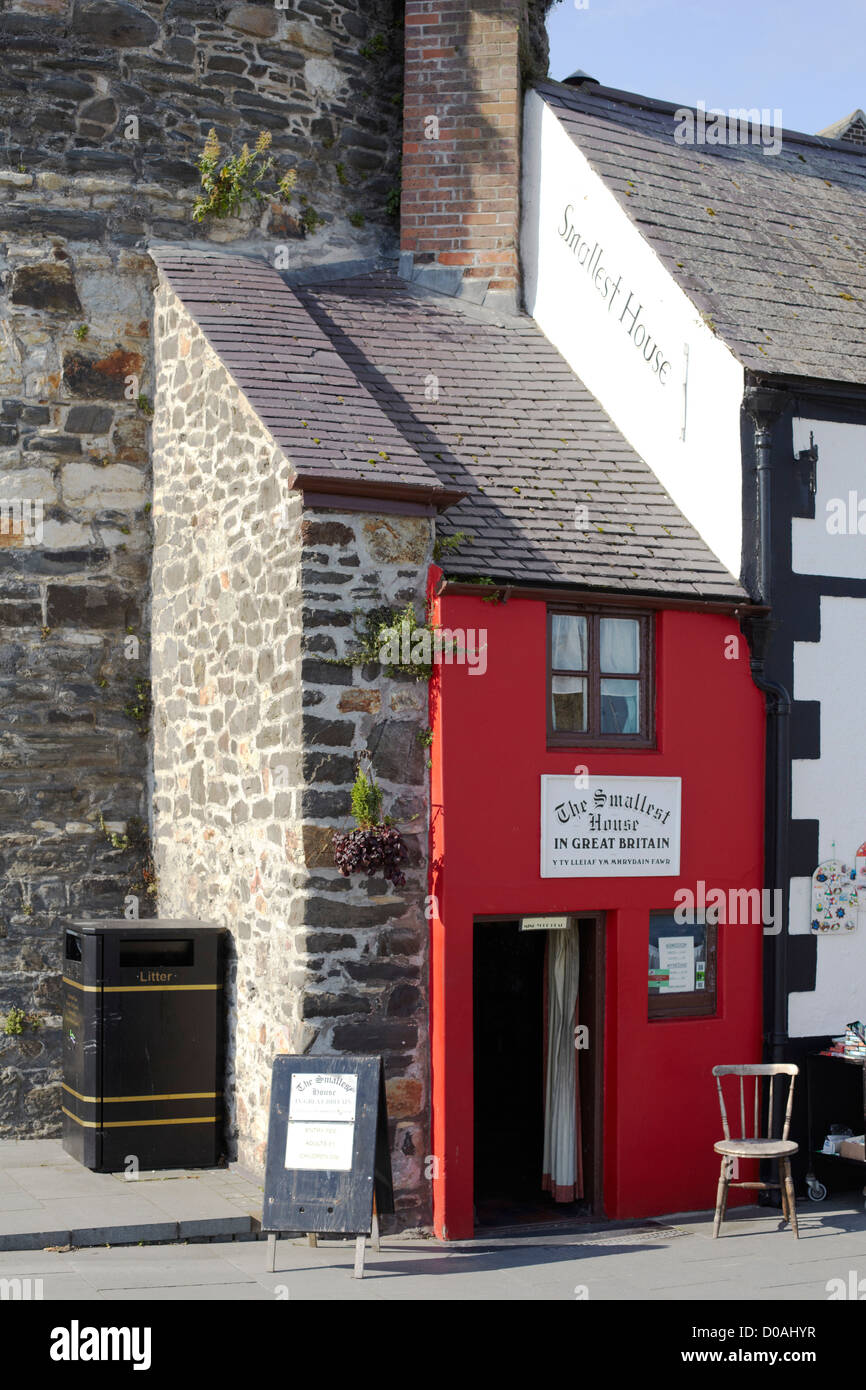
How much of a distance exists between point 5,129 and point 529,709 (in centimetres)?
593

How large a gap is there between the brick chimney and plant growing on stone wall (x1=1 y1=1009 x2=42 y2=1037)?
21.1 ft

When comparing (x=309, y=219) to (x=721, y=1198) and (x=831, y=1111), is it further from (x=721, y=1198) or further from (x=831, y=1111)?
(x=721, y=1198)

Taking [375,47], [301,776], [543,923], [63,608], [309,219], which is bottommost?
[543,923]

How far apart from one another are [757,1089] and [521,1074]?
319 centimetres

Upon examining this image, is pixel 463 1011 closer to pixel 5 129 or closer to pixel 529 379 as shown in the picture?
pixel 529 379

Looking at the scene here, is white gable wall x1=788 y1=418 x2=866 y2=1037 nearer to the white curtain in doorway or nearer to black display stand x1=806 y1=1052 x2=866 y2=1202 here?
black display stand x1=806 y1=1052 x2=866 y2=1202

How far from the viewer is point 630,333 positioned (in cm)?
1123

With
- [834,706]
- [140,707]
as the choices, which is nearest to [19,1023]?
[140,707]

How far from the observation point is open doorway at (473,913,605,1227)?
972cm

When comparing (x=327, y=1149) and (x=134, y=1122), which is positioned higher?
(x=327, y=1149)

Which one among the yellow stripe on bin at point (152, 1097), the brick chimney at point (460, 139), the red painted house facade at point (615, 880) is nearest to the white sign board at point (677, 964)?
the red painted house facade at point (615, 880)

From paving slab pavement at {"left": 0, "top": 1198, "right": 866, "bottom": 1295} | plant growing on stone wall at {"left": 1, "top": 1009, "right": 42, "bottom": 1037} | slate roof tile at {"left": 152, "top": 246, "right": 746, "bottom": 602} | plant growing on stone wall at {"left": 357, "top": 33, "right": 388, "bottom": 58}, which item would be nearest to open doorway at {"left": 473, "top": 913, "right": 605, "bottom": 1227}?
paving slab pavement at {"left": 0, "top": 1198, "right": 866, "bottom": 1295}

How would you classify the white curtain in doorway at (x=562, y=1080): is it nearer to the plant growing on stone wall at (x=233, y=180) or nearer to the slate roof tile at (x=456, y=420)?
the slate roof tile at (x=456, y=420)

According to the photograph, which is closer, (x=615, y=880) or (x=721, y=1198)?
(x=721, y=1198)
